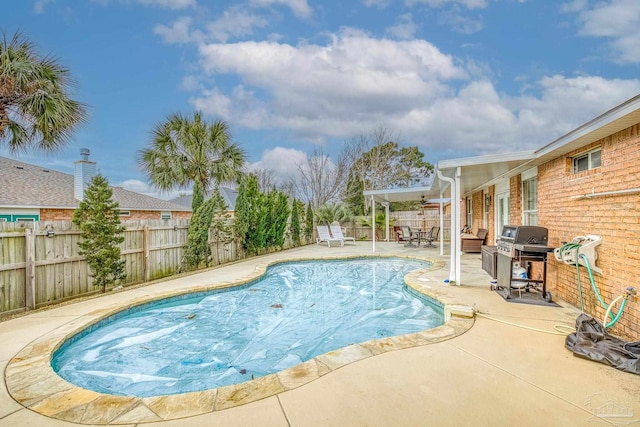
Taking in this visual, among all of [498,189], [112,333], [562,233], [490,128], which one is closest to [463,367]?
[562,233]

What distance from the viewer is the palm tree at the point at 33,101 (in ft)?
16.8

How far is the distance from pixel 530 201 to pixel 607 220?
3.24 m

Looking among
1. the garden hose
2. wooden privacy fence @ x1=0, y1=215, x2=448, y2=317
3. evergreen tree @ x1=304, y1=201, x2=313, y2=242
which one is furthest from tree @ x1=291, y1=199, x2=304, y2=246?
the garden hose

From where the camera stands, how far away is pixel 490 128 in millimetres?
16188

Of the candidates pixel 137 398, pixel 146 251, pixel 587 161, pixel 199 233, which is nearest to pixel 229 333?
pixel 137 398

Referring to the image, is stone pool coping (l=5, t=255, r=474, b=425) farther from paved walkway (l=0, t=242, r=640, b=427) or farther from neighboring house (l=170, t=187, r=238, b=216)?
neighboring house (l=170, t=187, r=238, b=216)

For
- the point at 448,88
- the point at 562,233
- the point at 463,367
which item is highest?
the point at 448,88

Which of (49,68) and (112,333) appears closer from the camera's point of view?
(112,333)

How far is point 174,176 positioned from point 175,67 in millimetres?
4341

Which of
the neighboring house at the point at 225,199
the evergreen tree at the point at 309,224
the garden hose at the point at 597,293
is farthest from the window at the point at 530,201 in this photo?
the neighboring house at the point at 225,199

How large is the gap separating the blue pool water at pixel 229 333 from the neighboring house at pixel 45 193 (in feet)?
30.9

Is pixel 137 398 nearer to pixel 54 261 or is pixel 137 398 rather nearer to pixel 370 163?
pixel 54 261

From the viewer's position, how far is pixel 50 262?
17.7 feet

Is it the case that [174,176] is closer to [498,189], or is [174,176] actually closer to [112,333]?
[112,333]
